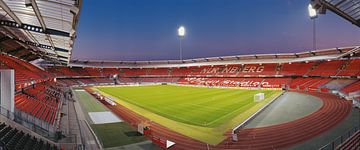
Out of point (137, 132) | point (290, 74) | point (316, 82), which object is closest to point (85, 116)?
point (137, 132)

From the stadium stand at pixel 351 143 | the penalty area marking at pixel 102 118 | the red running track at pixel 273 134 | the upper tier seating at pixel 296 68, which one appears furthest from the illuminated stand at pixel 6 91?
the upper tier seating at pixel 296 68

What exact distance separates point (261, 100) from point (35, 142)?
77.7 ft

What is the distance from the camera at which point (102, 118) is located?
17.5 m

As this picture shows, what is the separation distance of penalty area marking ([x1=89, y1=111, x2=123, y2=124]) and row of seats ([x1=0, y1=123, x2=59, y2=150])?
6.82m

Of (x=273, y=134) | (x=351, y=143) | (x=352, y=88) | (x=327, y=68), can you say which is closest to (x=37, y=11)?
(x=273, y=134)

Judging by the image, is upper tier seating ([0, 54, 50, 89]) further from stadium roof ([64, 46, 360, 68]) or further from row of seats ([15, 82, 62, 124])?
stadium roof ([64, 46, 360, 68])

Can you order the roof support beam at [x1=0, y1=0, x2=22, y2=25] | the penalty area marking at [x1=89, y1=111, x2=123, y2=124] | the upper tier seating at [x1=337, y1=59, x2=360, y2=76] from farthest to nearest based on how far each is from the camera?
the upper tier seating at [x1=337, y1=59, x2=360, y2=76] < the penalty area marking at [x1=89, y1=111, x2=123, y2=124] < the roof support beam at [x1=0, y1=0, x2=22, y2=25]

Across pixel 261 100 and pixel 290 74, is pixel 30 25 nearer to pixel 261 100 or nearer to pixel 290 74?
pixel 261 100

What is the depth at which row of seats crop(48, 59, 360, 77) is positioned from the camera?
123 feet

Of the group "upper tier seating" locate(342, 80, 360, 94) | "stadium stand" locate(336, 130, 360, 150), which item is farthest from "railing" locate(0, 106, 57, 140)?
"upper tier seating" locate(342, 80, 360, 94)

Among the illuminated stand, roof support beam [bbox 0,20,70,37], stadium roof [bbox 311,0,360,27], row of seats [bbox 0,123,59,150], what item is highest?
stadium roof [bbox 311,0,360,27]

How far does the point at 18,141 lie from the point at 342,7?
1759 centimetres

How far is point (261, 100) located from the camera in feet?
86.3

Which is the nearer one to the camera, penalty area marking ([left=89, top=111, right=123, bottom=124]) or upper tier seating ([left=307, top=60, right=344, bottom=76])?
penalty area marking ([left=89, top=111, right=123, bottom=124])
